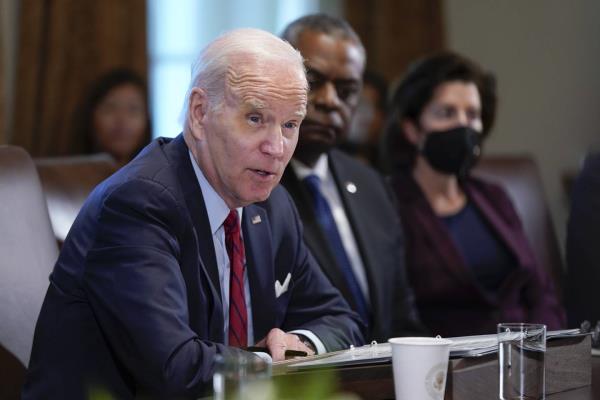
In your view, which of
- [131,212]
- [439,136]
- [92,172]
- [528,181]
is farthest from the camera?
[528,181]

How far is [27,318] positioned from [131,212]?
1.66 feet

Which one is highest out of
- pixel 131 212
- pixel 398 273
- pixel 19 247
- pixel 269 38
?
pixel 269 38

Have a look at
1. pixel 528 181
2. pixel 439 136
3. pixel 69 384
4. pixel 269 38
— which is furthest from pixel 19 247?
pixel 528 181

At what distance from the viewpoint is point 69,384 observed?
5.83 feet

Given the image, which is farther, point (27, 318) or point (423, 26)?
point (423, 26)

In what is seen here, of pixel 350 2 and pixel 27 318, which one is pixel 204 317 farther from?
pixel 350 2

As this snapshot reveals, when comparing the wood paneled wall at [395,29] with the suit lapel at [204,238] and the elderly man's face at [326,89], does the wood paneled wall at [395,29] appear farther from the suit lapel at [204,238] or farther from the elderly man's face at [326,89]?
the suit lapel at [204,238]

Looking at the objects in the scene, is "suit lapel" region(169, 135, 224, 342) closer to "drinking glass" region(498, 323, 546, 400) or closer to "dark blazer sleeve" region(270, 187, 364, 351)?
"dark blazer sleeve" region(270, 187, 364, 351)

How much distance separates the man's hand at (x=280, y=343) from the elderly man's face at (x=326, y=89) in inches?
37.4

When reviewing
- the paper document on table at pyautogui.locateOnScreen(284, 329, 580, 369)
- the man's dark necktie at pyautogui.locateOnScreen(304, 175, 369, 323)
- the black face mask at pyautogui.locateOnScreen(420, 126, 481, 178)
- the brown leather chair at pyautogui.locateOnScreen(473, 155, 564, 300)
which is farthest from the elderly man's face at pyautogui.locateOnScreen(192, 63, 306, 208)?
the brown leather chair at pyautogui.locateOnScreen(473, 155, 564, 300)

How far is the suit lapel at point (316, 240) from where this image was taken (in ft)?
8.56

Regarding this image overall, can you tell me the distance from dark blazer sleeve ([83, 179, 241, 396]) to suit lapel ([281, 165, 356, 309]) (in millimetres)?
883

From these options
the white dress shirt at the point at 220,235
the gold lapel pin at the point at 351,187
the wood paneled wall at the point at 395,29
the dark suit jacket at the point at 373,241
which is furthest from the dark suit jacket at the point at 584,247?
the wood paneled wall at the point at 395,29

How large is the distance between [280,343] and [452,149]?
153cm
